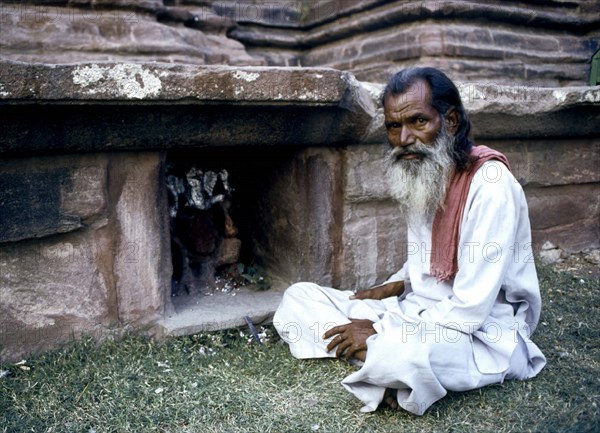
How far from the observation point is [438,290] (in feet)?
8.00

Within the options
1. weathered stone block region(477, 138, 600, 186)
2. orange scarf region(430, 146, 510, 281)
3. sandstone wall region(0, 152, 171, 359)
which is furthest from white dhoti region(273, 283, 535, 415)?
weathered stone block region(477, 138, 600, 186)

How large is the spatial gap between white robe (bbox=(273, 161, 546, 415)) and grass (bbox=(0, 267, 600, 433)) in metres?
0.09

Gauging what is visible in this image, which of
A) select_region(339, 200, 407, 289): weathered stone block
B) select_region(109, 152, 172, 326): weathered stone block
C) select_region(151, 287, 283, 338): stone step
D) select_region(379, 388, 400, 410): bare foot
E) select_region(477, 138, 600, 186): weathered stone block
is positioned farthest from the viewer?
select_region(477, 138, 600, 186): weathered stone block

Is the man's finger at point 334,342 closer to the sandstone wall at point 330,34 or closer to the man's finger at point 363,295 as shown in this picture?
the man's finger at point 363,295

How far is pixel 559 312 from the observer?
3104mm

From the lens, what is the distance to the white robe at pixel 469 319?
2.03m

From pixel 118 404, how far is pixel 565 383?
178 centimetres

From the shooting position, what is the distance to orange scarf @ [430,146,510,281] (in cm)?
229

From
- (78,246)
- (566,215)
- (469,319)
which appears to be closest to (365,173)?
(469,319)

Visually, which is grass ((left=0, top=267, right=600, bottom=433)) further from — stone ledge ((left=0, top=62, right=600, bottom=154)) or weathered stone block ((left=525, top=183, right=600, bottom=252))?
weathered stone block ((left=525, top=183, right=600, bottom=252))

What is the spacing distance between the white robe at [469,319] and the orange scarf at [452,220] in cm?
4

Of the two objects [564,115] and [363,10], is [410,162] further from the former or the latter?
[363,10]

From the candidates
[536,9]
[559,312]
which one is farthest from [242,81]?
[536,9]

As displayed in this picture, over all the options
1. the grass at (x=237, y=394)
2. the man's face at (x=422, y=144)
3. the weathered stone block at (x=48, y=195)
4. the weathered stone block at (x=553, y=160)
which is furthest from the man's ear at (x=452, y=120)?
the weathered stone block at (x=48, y=195)
